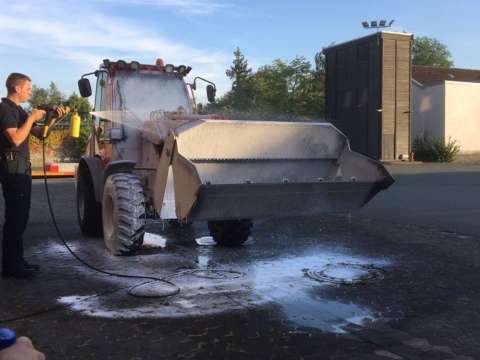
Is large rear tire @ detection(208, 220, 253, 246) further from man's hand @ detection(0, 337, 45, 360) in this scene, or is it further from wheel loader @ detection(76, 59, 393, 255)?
man's hand @ detection(0, 337, 45, 360)

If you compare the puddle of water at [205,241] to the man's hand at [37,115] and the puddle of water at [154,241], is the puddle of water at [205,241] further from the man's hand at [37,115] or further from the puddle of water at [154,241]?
the man's hand at [37,115]

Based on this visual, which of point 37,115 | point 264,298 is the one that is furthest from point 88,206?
point 264,298

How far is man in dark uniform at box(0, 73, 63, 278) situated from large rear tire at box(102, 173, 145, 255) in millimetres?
1000

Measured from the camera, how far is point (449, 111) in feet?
129

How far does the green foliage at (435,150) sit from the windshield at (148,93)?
29609 mm

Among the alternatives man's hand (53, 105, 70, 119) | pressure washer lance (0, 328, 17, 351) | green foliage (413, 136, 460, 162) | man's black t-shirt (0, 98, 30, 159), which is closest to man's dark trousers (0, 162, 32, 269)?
man's black t-shirt (0, 98, 30, 159)

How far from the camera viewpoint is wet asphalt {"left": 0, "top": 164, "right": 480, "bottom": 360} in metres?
3.92

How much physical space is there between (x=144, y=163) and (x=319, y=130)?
2.32 meters

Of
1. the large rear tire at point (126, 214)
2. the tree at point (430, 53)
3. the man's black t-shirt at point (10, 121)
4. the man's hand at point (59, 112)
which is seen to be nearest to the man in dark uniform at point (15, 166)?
the man's black t-shirt at point (10, 121)

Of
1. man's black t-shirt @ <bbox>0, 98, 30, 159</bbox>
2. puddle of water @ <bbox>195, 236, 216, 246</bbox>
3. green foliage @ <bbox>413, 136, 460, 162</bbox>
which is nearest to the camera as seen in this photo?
man's black t-shirt @ <bbox>0, 98, 30, 159</bbox>

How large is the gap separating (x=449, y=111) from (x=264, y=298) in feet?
123

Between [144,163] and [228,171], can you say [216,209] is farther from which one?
[144,163]

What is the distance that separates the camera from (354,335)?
409 cm

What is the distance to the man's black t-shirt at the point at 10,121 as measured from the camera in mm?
5590
